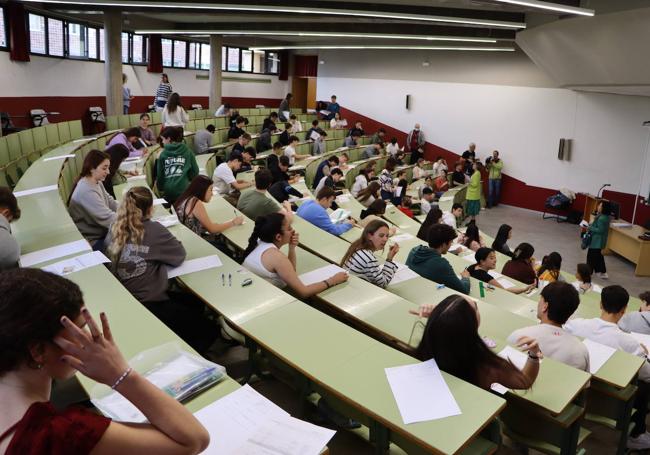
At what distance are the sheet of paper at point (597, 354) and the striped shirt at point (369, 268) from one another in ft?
5.14

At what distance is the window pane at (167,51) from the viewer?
58.1 ft

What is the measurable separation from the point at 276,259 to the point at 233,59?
1852 cm

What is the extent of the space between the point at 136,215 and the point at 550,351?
2869 millimetres

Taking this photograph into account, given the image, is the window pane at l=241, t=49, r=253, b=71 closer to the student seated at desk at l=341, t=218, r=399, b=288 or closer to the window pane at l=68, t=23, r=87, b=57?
the window pane at l=68, t=23, r=87, b=57

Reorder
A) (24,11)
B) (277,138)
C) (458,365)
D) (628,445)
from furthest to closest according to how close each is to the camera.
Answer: (277,138) → (24,11) → (628,445) → (458,365)

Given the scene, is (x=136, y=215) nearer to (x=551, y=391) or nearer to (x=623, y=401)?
(x=551, y=391)

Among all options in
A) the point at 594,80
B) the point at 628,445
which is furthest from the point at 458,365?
the point at 594,80

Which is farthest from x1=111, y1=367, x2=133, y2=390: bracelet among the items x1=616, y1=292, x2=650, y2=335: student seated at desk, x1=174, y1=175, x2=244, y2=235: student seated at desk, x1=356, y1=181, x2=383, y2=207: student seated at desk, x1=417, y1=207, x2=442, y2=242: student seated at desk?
x1=356, y1=181, x2=383, y2=207: student seated at desk

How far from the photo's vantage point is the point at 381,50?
19.5 m

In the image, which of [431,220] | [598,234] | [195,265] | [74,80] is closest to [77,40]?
[74,80]

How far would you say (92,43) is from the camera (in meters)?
14.6

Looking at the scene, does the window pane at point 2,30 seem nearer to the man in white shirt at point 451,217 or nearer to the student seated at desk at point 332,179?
the student seated at desk at point 332,179

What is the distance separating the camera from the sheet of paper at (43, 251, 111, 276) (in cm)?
345

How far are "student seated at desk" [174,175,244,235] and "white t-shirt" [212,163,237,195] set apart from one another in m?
2.36
